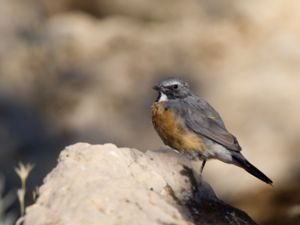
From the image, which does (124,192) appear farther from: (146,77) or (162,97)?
(146,77)

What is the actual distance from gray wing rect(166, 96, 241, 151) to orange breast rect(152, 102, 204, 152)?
0.06 meters

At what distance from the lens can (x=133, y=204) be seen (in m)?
5.73

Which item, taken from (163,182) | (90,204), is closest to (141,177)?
(163,182)

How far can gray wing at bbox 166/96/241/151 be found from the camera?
26.8 ft

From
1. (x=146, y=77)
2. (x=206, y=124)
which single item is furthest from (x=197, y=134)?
(x=146, y=77)

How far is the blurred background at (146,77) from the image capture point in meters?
11.5

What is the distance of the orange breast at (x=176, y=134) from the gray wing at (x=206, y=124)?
6 centimetres

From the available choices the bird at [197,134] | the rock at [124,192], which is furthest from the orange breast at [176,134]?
the rock at [124,192]

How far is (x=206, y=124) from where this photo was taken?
26.9 ft

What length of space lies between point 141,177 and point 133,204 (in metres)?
0.50

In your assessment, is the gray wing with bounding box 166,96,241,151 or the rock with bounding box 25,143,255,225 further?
the gray wing with bounding box 166,96,241,151

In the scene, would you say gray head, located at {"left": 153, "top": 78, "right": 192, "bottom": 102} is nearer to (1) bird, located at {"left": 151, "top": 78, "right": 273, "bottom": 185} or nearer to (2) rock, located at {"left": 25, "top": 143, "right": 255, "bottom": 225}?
(1) bird, located at {"left": 151, "top": 78, "right": 273, "bottom": 185}

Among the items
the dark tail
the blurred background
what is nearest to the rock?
the dark tail

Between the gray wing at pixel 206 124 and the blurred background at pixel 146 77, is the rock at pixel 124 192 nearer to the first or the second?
the gray wing at pixel 206 124
